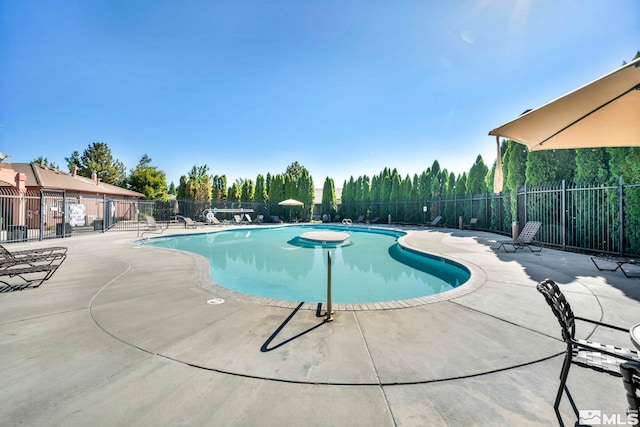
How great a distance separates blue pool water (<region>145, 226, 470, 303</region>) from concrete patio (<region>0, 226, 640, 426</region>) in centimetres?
177

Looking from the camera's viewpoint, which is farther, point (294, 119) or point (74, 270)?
point (294, 119)

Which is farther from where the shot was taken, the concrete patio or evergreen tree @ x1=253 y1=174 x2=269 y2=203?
evergreen tree @ x1=253 y1=174 x2=269 y2=203

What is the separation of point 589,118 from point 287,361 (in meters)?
4.15

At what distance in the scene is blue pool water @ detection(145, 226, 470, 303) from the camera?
18.6ft

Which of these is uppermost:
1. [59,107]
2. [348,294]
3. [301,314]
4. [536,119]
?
[59,107]

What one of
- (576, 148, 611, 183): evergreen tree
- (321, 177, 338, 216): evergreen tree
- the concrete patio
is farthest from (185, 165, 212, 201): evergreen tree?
(576, 148, 611, 183): evergreen tree

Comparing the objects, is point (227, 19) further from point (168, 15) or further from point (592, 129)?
point (592, 129)

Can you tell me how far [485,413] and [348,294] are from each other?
3.94 meters

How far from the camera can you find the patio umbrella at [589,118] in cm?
210

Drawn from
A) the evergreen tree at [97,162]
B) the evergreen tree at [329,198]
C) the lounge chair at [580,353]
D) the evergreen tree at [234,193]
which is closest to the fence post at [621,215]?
the lounge chair at [580,353]

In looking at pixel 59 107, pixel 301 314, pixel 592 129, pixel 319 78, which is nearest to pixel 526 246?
pixel 592 129

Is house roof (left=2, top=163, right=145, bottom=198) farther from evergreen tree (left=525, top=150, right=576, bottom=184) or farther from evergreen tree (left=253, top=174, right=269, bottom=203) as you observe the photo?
evergreen tree (left=525, top=150, right=576, bottom=184)

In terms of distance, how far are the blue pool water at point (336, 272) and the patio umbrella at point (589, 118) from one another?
3.23 m

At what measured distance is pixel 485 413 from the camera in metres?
1.70
